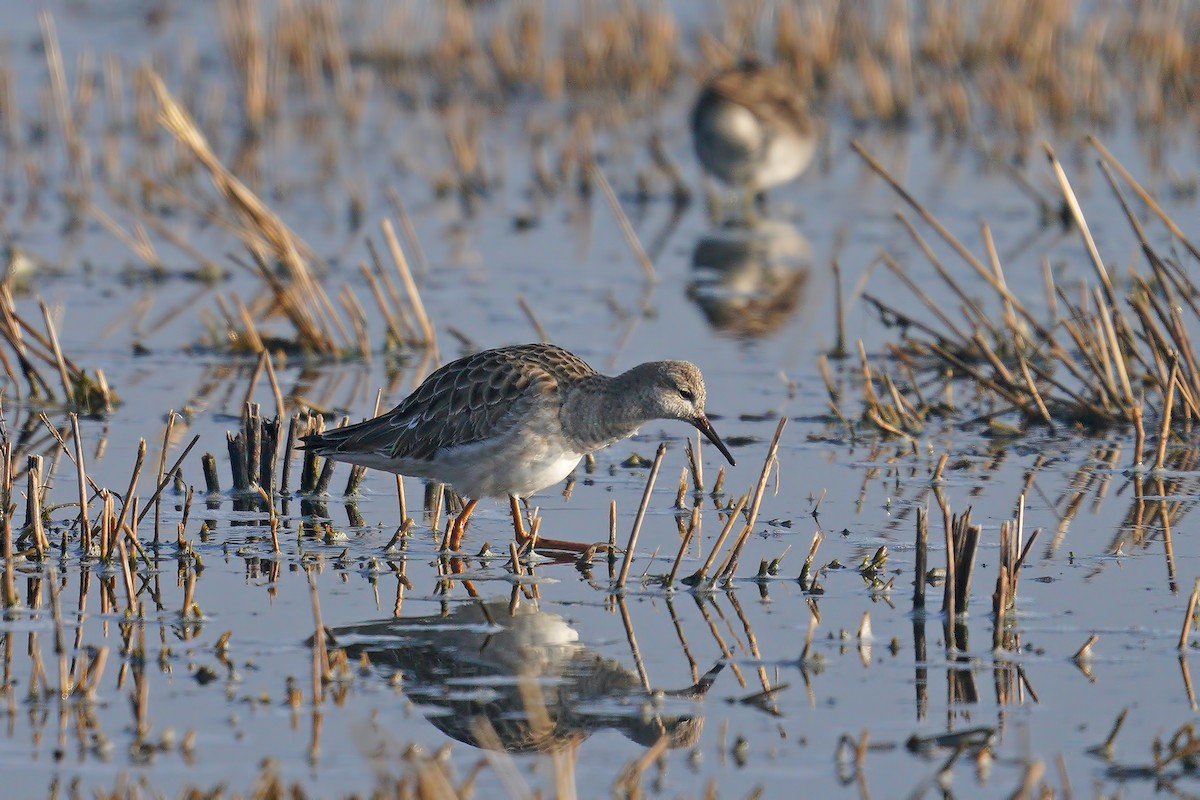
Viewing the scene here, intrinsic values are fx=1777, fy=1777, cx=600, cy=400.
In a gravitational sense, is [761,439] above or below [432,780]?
above

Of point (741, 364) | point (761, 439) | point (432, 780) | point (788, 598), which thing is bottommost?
point (432, 780)

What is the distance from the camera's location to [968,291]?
1250 centimetres

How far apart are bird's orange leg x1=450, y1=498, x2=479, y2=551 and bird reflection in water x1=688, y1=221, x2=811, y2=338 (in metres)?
4.53

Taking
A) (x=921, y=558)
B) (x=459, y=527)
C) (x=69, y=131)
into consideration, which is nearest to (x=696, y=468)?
(x=459, y=527)

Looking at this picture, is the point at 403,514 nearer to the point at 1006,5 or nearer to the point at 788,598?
the point at 788,598

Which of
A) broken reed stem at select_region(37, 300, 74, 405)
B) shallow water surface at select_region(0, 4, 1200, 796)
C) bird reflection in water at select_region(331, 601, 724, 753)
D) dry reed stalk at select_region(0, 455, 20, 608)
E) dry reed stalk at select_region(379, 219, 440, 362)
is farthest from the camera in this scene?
dry reed stalk at select_region(379, 219, 440, 362)

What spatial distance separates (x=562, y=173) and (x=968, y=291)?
179 inches

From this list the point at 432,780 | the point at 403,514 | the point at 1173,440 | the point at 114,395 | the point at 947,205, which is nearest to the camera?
the point at 432,780

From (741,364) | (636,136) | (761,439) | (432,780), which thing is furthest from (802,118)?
(432,780)

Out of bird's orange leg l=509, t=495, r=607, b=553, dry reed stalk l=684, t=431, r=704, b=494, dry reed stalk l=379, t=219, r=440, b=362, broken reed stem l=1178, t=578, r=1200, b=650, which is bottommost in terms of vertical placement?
broken reed stem l=1178, t=578, r=1200, b=650

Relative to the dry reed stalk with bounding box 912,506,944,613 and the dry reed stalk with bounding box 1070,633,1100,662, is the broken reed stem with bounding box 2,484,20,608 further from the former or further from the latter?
the dry reed stalk with bounding box 1070,633,1100,662

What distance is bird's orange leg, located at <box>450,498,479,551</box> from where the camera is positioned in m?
7.00

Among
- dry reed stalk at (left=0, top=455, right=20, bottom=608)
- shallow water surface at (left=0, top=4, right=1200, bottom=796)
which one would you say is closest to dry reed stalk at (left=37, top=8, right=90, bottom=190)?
shallow water surface at (left=0, top=4, right=1200, bottom=796)

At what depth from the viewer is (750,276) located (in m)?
13.1
